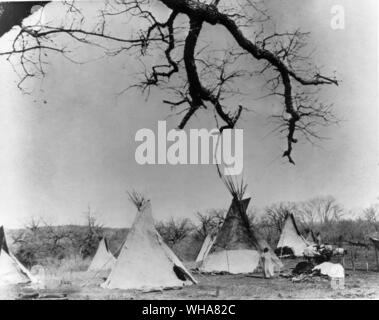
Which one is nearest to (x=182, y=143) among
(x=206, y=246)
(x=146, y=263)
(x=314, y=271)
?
(x=206, y=246)

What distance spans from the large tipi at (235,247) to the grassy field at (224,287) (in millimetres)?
188

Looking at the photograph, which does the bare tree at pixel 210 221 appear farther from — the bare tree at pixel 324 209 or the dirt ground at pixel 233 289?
the bare tree at pixel 324 209

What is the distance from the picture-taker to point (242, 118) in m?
8.26

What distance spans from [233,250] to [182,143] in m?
1.85

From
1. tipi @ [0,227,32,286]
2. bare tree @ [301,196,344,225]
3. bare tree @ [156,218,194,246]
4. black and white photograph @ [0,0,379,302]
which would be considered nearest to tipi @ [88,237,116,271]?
black and white photograph @ [0,0,379,302]

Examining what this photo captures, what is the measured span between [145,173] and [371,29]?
385cm

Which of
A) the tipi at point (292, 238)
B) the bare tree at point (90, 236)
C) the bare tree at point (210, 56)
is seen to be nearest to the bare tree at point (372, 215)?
the tipi at point (292, 238)

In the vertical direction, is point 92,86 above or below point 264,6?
below

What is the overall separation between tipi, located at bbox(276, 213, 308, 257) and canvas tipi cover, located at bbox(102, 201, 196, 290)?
1.50 m

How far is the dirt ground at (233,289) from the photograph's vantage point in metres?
7.76

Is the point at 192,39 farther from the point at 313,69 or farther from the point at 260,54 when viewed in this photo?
the point at 313,69

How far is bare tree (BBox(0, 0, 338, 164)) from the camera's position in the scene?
8.16m
